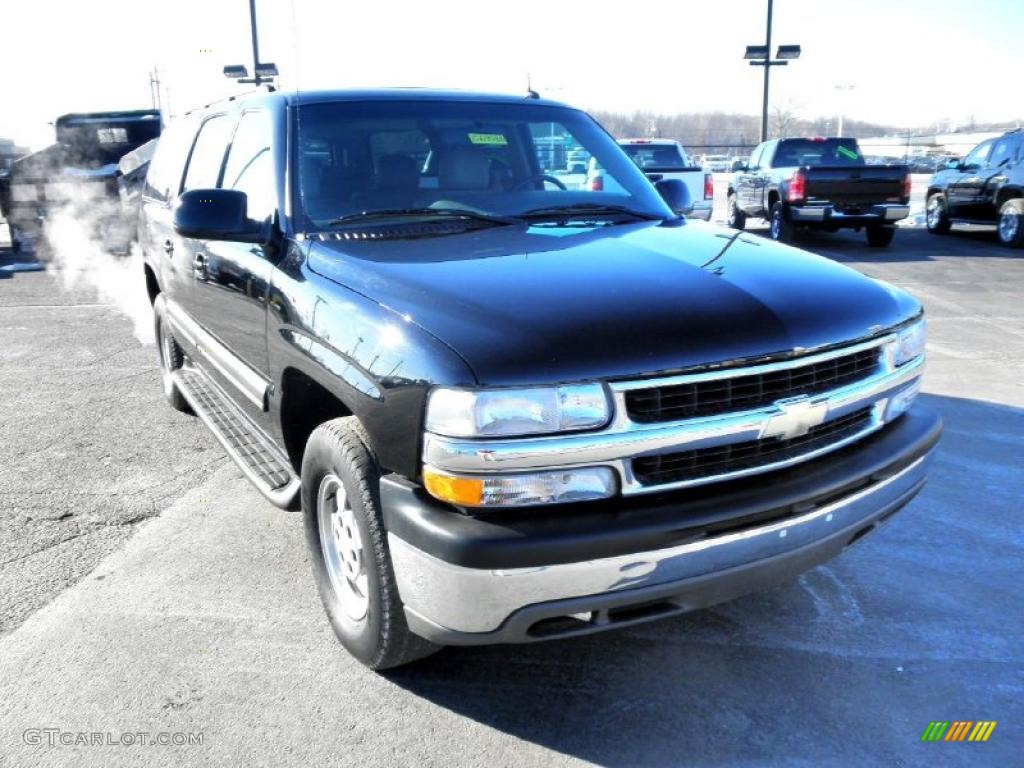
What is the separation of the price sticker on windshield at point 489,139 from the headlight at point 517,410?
1938mm

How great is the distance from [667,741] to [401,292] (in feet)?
4.97

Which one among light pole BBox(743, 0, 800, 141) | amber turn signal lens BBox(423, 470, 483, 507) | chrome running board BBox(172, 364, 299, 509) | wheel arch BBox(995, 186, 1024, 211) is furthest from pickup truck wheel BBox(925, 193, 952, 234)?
amber turn signal lens BBox(423, 470, 483, 507)

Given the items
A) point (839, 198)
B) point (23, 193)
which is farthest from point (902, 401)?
point (23, 193)

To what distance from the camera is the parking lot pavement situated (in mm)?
2566

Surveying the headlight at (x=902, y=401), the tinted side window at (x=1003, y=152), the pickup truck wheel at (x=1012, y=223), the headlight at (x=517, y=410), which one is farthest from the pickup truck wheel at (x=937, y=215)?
the headlight at (x=517, y=410)

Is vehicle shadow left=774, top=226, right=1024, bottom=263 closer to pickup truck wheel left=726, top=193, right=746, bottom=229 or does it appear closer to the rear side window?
pickup truck wheel left=726, top=193, right=746, bottom=229

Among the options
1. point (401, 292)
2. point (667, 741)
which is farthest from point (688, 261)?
point (667, 741)

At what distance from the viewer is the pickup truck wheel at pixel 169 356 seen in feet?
18.9

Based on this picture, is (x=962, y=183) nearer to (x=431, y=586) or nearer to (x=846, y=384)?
(x=846, y=384)

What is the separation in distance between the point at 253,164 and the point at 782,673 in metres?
2.88

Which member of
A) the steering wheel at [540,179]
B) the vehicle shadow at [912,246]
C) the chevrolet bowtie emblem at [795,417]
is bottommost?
the vehicle shadow at [912,246]

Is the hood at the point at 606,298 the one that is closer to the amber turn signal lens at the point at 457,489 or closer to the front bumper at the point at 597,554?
the amber turn signal lens at the point at 457,489

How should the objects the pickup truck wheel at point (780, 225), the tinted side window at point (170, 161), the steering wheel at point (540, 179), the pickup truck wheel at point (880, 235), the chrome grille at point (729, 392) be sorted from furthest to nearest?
the pickup truck wheel at point (880, 235) → the pickup truck wheel at point (780, 225) → the tinted side window at point (170, 161) → the steering wheel at point (540, 179) → the chrome grille at point (729, 392)

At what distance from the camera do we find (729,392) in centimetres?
241
